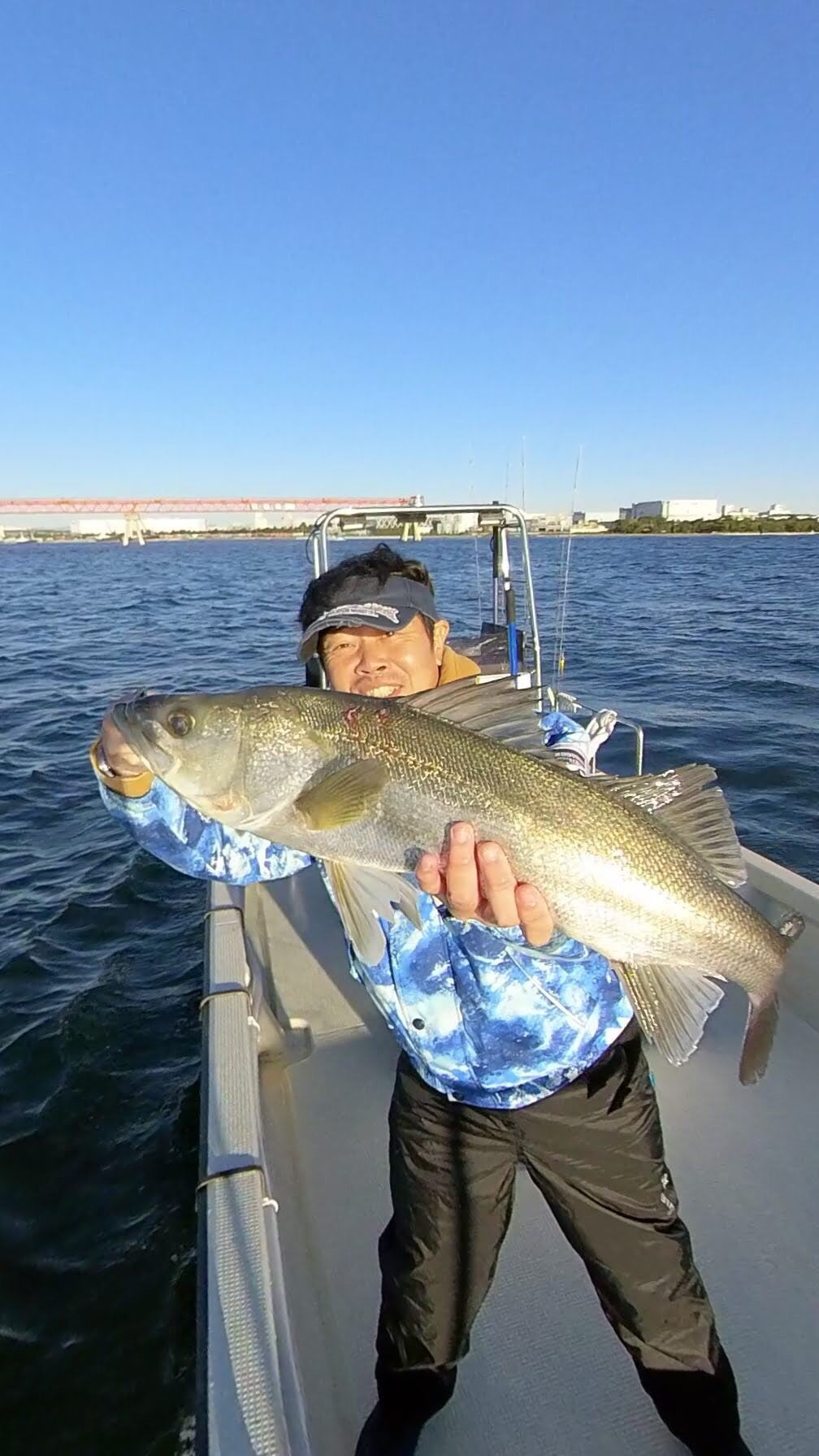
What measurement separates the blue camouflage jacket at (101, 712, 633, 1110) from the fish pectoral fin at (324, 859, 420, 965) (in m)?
0.08

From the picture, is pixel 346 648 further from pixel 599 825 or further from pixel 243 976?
pixel 243 976

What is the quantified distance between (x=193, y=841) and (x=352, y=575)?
1205 millimetres

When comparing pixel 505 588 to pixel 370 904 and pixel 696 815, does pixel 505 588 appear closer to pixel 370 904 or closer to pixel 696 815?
pixel 696 815

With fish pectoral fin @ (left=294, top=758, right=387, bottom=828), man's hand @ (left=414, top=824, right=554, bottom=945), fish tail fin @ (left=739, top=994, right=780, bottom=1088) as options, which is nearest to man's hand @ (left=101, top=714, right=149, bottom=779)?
fish pectoral fin @ (left=294, top=758, right=387, bottom=828)

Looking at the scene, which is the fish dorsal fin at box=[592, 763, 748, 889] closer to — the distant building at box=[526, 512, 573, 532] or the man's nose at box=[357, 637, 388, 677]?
the man's nose at box=[357, 637, 388, 677]

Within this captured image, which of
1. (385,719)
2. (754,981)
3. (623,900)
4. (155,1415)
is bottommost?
(155,1415)

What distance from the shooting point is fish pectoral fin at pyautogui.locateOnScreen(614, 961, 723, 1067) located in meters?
2.55

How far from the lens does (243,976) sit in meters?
4.50

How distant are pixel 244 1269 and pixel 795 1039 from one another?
3390 mm

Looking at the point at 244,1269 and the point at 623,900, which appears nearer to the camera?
the point at 623,900

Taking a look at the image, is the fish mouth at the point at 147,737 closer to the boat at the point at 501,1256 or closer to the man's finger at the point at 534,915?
the man's finger at the point at 534,915

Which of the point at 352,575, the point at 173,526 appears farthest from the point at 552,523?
the point at 173,526

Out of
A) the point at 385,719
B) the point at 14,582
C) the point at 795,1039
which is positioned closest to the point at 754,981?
the point at 385,719

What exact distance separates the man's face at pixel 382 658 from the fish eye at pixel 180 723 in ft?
1.93
